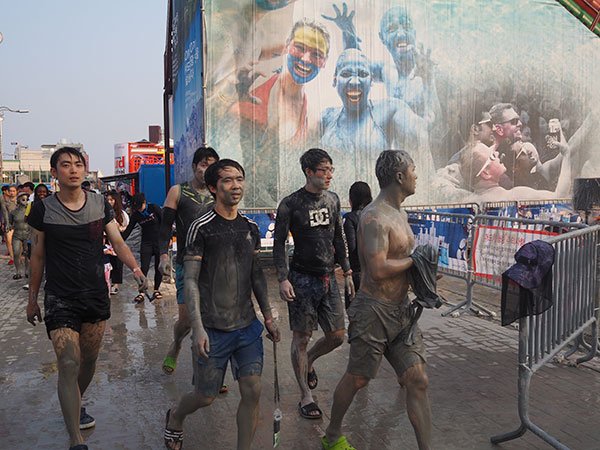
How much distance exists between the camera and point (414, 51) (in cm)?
1491

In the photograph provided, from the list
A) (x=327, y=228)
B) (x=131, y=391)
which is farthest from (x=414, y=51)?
(x=131, y=391)

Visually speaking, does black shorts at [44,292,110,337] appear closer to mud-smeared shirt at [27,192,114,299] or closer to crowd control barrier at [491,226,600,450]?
mud-smeared shirt at [27,192,114,299]

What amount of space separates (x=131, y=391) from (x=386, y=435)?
2.36 meters

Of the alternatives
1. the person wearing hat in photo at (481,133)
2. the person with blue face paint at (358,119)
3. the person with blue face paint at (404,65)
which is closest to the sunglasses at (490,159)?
the person wearing hat in photo at (481,133)

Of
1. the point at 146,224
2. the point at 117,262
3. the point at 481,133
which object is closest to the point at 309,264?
the point at 146,224

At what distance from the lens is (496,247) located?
7.85 metres

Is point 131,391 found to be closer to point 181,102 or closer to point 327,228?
point 327,228

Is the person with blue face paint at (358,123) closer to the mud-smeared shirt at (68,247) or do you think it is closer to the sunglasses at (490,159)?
the sunglasses at (490,159)

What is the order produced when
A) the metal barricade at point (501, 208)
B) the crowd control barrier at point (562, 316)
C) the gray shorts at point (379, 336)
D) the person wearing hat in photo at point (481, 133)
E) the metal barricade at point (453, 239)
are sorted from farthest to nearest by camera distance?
the person wearing hat in photo at point (481, 133) → the metal barricade at point (501, 208) → the metal barricade at point (453, 239) → the crowd control barrier at point (562, 316) → the gray shorts at point (379, 336)

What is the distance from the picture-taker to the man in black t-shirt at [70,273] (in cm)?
386

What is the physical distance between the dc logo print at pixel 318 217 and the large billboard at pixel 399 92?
8.38 metres

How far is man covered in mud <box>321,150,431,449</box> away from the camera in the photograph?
139 inches

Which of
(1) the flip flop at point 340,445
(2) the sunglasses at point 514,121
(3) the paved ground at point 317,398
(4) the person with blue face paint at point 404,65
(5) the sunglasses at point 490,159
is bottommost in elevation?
(3) the paved ground at point 317,398

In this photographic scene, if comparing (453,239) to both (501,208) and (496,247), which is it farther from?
(501,208)
